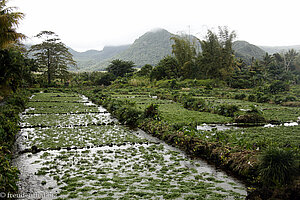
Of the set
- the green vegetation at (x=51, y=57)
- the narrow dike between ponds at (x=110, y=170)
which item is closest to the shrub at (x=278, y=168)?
the narrow dike between ponds at (x=110, y=170)

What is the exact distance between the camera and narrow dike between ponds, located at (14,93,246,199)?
4.90 m

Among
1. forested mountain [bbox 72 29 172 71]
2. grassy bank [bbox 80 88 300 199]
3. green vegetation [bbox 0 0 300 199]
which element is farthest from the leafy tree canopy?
grassy bank [bbox 80 88 300 199]

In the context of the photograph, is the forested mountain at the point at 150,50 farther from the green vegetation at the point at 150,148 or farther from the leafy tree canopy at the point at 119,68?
the green vegetation at the point at 150,148

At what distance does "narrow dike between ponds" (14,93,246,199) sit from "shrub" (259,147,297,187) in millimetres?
780

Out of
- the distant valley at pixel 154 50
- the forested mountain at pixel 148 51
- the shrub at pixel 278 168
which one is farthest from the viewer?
the forested mountain at pixel 148 51

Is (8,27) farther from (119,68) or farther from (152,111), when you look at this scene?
(119,68)

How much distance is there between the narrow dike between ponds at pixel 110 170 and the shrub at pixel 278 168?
78 cm

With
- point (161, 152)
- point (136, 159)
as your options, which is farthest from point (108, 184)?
point (161, 152)

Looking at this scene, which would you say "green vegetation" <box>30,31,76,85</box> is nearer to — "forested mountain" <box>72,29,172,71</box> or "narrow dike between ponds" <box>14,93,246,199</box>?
"narrow dike between ponds" <box>14,93,246,199</box>

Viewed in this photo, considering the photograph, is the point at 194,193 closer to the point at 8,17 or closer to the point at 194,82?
the point at 8,17

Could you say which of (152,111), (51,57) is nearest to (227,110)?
(152,111)

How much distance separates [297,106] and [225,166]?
555 inches

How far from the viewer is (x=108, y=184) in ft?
17.3

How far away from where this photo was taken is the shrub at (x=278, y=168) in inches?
164
